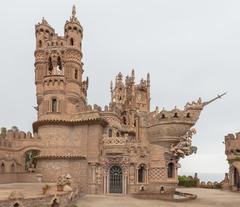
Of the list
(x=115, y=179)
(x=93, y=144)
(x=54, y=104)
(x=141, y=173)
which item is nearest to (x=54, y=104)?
(x=54, y=104)

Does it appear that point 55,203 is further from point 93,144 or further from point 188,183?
point 188,183

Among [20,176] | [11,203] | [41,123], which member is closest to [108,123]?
[41,123]

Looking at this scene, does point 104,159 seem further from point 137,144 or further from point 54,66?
point 54,66

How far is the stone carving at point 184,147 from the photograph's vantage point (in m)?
39.7

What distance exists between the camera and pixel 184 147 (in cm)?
3966

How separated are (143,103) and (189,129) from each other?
2479 cm

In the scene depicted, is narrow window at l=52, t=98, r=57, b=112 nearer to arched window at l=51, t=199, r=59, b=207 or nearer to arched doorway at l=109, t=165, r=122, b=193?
arched doorway at l=109, t=165, r=122, b=193

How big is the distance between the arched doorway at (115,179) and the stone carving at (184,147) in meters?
6.45

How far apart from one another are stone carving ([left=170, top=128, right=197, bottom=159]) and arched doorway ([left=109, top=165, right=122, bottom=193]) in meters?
6.45

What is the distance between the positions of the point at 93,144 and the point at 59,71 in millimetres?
10420

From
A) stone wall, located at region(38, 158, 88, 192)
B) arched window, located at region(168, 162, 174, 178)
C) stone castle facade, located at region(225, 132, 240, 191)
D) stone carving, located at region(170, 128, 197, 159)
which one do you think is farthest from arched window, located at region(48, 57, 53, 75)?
stone castle facade, located at region(225, 132, 240, 191)

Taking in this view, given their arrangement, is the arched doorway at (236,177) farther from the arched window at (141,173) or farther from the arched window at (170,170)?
the arched window at (141,173)

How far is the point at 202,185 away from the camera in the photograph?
60.7 metres

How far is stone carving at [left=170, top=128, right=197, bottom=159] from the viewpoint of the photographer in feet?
130
